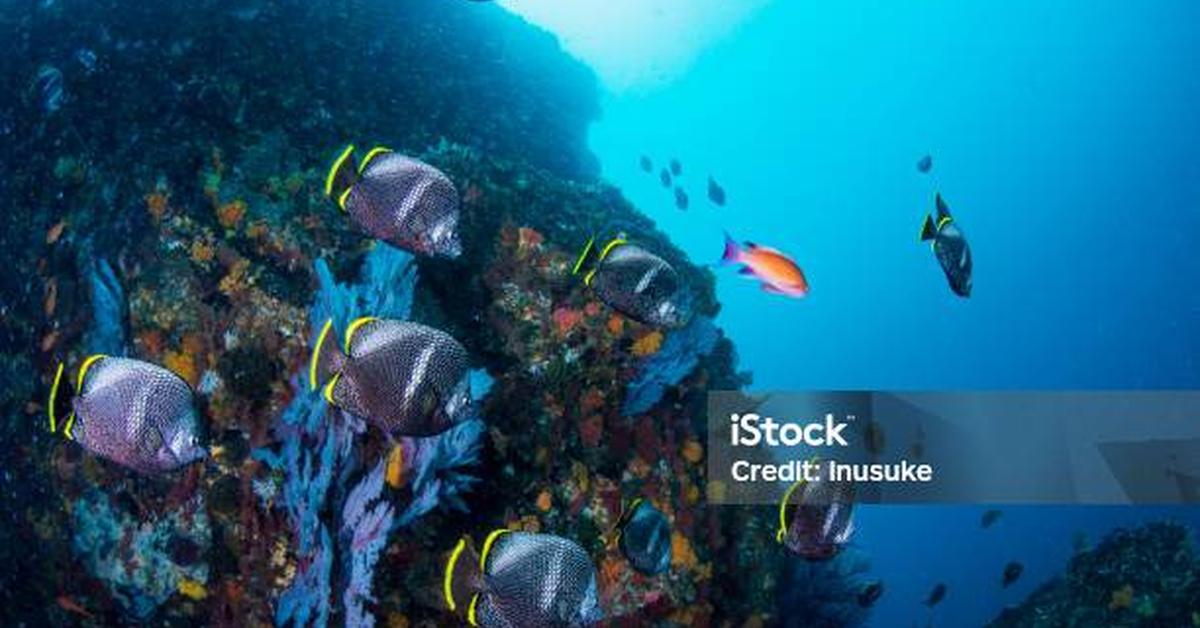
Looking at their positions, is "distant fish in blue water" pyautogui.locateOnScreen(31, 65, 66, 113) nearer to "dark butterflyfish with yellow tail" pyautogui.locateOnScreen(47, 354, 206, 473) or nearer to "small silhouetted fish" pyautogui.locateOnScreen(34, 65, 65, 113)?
"small silhouetted fish" pyautogui.locateOnScreen(34, 65, 65, 113)

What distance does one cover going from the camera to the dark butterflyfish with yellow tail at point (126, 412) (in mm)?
2445

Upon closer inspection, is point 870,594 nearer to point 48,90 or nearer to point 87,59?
point 48,90

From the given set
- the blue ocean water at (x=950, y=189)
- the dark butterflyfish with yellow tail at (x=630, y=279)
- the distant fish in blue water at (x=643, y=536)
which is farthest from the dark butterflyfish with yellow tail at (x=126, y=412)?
the blue ocean water at (x=950, y=189)

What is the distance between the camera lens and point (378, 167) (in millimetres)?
3006

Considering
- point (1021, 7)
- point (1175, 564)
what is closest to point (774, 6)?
→ point (1021, 7)

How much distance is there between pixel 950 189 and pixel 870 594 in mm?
85227

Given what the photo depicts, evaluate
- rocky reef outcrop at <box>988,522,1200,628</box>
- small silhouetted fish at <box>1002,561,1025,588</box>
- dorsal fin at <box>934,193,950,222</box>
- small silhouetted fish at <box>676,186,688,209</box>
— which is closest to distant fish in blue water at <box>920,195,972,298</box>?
dorsal fin at <box>934,193,950,222</box>

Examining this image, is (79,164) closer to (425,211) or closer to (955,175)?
(425,211)

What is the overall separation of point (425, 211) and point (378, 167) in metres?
0.24

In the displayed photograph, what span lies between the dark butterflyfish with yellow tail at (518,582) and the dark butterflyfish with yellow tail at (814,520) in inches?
60.1

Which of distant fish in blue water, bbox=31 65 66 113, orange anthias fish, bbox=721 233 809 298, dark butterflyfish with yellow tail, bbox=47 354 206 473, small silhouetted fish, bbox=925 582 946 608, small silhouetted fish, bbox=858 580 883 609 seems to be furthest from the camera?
small silhouetted fish, bbox=925 582 946 608

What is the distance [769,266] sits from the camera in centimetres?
656

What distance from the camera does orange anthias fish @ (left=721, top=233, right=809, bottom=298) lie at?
6.48 m

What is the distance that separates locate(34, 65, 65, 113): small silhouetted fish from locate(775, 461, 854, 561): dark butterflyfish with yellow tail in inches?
261
